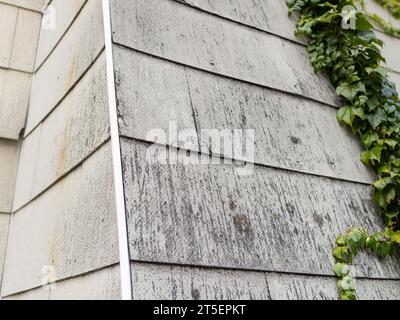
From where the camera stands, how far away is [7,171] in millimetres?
1500

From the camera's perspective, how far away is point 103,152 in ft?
3.27

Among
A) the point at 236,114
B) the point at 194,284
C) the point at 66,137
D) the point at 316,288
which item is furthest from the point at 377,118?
the point at 66,137

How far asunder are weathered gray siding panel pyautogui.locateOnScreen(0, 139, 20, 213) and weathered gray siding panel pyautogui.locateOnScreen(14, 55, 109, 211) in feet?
0.10

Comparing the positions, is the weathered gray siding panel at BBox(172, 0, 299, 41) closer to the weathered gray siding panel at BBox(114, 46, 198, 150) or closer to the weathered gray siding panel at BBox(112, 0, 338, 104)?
the weathered gray siding panel at BBox(112, 0, 338, 104)

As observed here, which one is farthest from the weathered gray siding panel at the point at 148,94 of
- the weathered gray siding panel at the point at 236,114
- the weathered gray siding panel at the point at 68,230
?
the weathered gray siding panel at the point at 68,230

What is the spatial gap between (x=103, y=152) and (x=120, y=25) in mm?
396

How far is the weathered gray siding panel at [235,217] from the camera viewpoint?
90 centimetres

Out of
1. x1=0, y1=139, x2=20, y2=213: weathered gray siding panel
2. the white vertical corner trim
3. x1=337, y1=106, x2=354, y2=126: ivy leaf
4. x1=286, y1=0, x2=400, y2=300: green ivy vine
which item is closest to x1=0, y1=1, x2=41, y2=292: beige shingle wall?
x1=0, y1=139, x2=20, y2=213: weathered gray siding panel

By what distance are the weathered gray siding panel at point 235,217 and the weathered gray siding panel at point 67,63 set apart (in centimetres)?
43

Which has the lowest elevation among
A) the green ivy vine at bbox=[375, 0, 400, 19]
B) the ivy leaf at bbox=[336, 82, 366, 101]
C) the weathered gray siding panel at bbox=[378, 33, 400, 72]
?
the ivy leaf at bbox=[336, 82, 366, 101]

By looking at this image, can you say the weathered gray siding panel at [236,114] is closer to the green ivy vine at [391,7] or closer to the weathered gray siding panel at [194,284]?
the weathered gray siding panel at [194,284]

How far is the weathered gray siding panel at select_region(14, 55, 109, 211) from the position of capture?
108 centimetres
